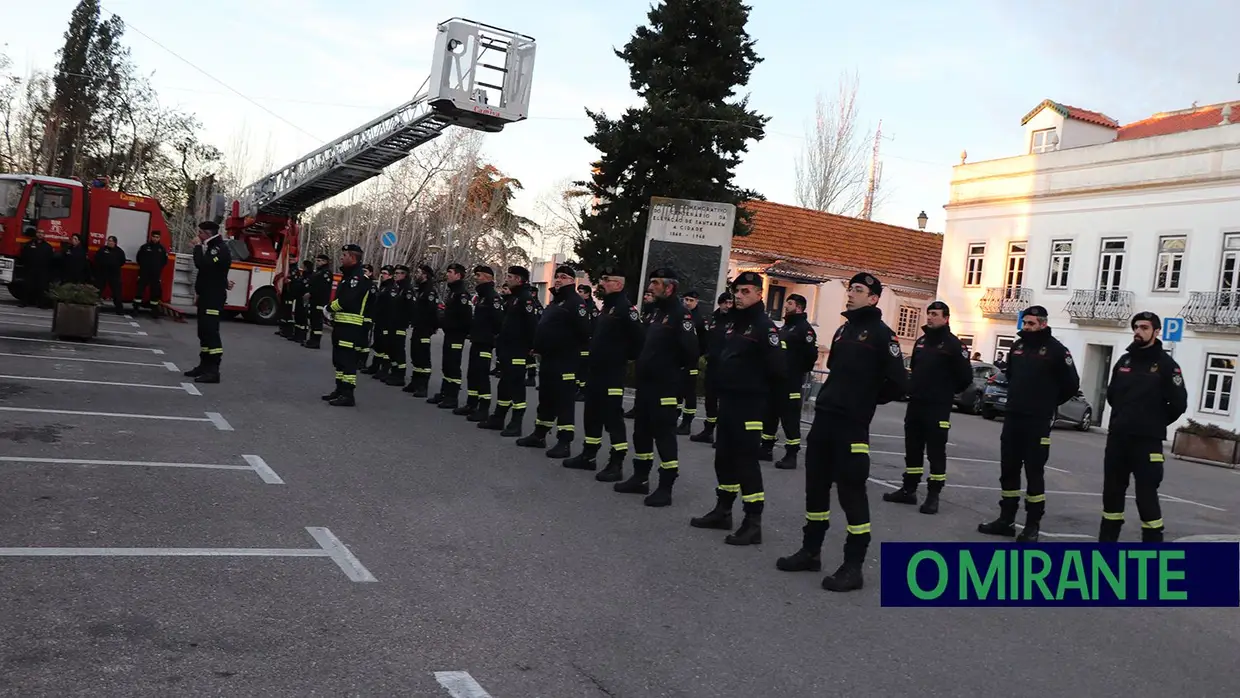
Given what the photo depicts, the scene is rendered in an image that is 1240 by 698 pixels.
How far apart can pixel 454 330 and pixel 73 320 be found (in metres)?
6.75

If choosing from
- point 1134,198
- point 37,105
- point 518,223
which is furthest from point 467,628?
point 518,223

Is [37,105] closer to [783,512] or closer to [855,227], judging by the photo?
[855,227]

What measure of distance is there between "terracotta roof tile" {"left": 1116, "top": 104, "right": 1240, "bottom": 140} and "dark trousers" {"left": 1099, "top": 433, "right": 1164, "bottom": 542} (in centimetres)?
2980

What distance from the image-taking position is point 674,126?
22203mm

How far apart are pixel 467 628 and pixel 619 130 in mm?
19207

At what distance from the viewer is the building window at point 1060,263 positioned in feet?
111

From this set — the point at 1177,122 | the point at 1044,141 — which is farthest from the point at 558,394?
the point at 1177,122

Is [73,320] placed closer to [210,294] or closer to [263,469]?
[210,294]

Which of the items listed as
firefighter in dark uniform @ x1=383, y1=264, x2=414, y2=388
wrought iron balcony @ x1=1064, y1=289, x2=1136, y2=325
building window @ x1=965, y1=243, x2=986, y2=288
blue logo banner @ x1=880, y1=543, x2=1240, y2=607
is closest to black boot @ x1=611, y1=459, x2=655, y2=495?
blue logo banner @ x1=880, y1=543, x2=1240, y2=607

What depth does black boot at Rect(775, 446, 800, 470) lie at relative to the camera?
38.3 ft

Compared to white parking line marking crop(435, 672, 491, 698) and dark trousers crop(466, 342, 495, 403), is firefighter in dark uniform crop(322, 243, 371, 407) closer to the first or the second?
dark trousers crop(466, 342, 495, 403)

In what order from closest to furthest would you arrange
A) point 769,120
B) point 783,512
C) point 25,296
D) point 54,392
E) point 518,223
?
point 783,512
point 54,392
point 25,296
point 769,120
point 518,223

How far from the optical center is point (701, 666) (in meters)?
4.68

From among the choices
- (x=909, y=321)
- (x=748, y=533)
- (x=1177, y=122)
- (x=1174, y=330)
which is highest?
(x=1177, y=122)
